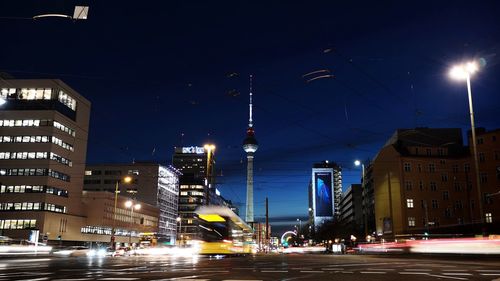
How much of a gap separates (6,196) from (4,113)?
55.4 feet

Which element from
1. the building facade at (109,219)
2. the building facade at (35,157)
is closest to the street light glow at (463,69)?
the building facade at (109,219)

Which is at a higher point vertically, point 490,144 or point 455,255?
point 490,144

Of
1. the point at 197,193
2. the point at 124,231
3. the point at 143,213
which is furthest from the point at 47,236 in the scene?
the point at 197,193

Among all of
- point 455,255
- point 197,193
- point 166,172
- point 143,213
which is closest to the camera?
point 455,255

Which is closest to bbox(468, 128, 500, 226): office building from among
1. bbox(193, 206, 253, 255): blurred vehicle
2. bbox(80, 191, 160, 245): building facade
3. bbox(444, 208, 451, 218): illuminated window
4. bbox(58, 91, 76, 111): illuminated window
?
bbox(444, 208, 451, 218): illuminated window

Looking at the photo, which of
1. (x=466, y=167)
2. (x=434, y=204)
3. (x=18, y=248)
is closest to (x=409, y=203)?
(x=434, y=204)

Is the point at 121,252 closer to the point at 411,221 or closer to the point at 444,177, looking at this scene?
the point at 411,221

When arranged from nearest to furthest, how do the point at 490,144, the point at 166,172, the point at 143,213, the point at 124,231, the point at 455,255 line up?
the point at 455,255 → the point at 490,144 → the point at 124,231 → the point at 143,213 → the point at 166,172

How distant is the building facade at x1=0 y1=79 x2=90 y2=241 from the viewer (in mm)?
91812

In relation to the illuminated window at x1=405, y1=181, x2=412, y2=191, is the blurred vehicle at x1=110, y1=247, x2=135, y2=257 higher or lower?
lower

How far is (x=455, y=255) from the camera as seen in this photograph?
36.3 metres

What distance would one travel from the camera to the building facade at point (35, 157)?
91812 mm

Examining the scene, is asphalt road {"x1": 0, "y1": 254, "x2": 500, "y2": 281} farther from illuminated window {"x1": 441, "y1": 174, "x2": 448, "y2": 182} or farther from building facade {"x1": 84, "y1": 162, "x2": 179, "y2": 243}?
building facade {"x1": 84, "y1": 162, "x2": 179, "y2": 243}

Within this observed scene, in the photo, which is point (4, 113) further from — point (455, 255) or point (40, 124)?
point (455, 255)
